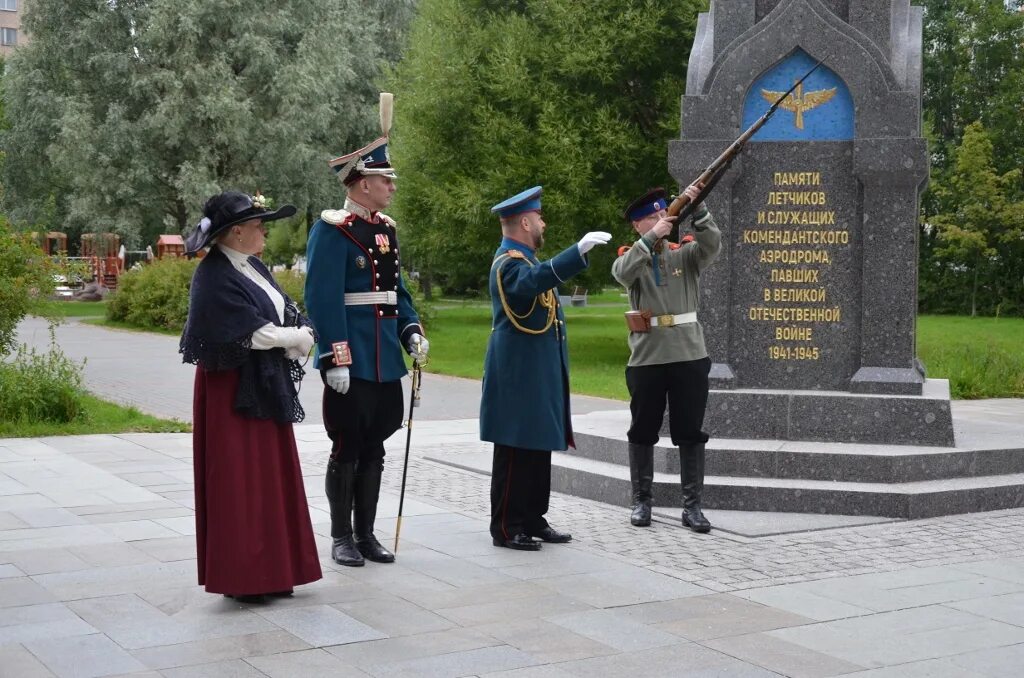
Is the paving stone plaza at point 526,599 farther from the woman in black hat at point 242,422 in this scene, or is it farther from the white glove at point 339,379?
the white glove at point 339,379

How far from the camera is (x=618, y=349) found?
25531 mm

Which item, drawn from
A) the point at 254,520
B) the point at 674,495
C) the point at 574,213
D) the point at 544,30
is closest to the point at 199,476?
the point at 254,520

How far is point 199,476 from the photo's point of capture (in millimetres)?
6117

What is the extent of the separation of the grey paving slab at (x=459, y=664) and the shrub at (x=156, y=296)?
25.1m

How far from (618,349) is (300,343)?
19.6 meters

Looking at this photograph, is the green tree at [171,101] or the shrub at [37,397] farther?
the green tree at [171,101]

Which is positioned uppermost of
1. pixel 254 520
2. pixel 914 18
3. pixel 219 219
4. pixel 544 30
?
pixel 544 30

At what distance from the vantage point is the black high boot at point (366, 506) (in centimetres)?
709

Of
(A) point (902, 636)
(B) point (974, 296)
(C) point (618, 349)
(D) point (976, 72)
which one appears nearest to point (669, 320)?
(A) point (902, 636)

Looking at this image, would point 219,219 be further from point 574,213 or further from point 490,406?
point 574,213

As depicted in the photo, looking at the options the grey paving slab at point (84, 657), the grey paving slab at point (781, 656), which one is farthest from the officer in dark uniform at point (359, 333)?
the grey paving slab at point (781, 656)

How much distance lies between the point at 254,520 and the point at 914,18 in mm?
6393

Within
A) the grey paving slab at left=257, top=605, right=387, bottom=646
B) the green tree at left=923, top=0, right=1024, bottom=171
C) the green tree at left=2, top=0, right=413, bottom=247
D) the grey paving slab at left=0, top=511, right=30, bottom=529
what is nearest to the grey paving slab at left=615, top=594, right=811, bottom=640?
the grey paving slab at left=257, top=605, right=387, bottom=646

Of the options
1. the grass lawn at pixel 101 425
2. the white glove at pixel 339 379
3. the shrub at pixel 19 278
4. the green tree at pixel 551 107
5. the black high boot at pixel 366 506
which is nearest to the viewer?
the white glove at pixel 339 379
